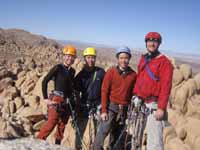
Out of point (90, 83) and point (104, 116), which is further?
point (90, 83)

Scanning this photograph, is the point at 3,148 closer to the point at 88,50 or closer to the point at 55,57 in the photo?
the point at 88,50

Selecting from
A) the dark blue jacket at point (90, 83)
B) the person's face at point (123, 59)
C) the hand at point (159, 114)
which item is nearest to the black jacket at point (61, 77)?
the dark blue jacket at point (90, 83)

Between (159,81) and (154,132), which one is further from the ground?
(159,81)

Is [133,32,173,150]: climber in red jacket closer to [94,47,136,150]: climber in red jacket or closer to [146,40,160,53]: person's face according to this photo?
[146,40,160,53]: person's face

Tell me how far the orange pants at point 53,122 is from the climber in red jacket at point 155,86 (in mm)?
2943

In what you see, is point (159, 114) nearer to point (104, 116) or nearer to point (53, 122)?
point (104, 116)

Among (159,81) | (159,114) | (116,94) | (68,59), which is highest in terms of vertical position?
(68,59)

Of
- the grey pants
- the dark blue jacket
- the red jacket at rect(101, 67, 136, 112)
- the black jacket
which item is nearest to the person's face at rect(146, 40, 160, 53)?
the red jacket at rect(101, 67, 136, 112)

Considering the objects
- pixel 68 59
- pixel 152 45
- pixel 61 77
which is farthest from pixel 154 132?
Answer: pixel 68 59

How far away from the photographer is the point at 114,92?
793 centimetres

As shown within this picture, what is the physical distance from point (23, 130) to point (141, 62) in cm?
794

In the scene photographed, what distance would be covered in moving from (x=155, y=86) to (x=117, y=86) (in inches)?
50.2

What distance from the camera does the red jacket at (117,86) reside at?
7.78 m

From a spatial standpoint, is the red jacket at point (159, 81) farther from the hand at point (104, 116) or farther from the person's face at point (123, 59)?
the hand at point (104, 116)
